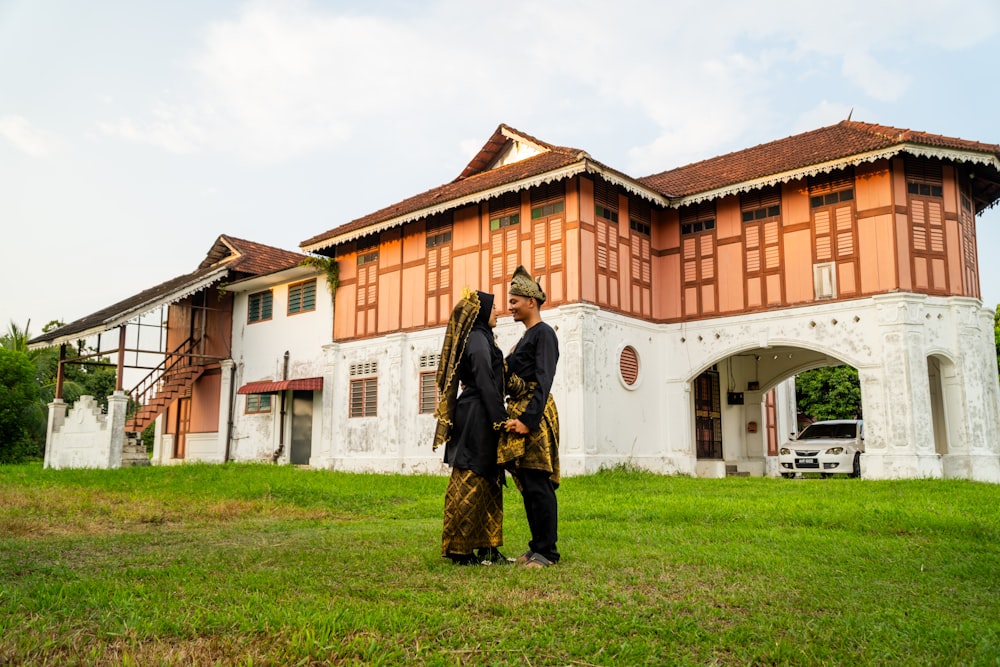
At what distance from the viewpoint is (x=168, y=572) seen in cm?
471

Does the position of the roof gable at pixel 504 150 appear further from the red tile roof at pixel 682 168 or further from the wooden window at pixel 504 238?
the wooden window at pixel 504 238

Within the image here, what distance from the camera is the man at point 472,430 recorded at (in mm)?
5215

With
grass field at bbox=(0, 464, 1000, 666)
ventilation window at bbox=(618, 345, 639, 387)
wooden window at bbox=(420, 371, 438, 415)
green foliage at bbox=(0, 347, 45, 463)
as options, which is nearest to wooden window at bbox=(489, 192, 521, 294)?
wooden window at bbox=(420, 371, 438, 415)

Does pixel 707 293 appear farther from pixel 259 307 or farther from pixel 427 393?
pixel 259 307

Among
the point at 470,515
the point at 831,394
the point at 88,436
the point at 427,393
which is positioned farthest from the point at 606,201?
the point at 831,394

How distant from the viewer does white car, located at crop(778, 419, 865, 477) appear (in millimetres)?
16672

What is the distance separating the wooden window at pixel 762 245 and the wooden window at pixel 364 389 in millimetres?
9273

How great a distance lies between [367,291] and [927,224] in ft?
42.8

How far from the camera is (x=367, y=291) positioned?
20.8 meters

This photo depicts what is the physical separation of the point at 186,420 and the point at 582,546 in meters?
22.5

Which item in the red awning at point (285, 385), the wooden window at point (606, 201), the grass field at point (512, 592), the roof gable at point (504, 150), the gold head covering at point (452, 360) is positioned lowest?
the grass field at point (512, 592)

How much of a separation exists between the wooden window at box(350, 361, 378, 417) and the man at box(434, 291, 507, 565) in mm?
14635

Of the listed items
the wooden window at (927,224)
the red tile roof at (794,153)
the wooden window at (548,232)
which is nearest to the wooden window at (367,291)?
the wooden window at (548,232)

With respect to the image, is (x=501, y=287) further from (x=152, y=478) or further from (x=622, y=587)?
(x=622, y=587)
